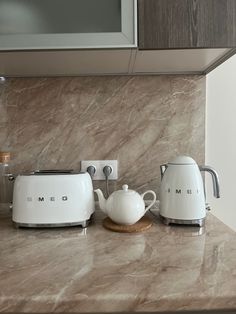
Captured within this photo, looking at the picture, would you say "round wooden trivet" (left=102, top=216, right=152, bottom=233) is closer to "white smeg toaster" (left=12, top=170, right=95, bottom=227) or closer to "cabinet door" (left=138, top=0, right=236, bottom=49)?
"white smeg toaster" (left=12, top=170, right=95, bottom=227)

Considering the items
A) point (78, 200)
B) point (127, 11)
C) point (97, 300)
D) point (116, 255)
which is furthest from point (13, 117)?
point (97, 300)

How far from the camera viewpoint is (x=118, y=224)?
0.91 meters

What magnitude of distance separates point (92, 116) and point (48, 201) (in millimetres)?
447

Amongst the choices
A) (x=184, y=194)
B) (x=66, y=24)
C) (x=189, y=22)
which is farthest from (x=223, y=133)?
(x=66, y=24)

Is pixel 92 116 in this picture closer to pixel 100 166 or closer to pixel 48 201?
pixel 100 166

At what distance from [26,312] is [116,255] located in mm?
251

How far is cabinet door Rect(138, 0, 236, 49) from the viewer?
0.83 m

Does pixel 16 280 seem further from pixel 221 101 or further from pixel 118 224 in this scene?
pixel 221 101

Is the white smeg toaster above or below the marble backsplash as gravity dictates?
below

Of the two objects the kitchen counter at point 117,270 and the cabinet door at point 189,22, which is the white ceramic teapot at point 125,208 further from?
the cabinet door at point 189,22

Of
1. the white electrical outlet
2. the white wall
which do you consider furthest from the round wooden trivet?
the white wall

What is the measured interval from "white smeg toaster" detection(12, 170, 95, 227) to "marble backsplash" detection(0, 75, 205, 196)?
0.29m

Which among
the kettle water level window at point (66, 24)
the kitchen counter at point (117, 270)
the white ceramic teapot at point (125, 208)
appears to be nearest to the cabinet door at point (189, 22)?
the kettle water level window at point (66, 24)

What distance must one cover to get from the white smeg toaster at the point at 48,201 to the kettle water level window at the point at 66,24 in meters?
0.41
